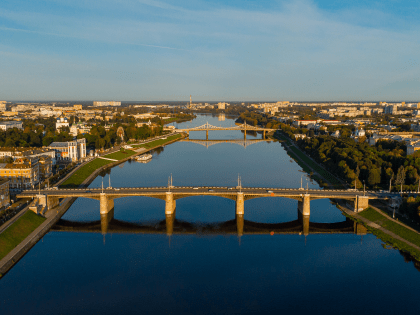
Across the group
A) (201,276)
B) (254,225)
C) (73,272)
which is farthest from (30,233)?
(254,225)

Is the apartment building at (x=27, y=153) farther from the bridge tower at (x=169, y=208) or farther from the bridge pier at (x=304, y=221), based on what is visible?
the bridge pier at (x=304, y=221)

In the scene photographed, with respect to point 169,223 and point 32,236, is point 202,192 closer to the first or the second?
point 169,223

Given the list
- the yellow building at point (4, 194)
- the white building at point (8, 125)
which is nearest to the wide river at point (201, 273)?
the yellow building at point (4, 194)

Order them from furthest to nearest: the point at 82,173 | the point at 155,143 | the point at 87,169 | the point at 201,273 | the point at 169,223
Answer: the point at 155,143
the point at 87,169
the point at 82,173
the point at 169,223
the point at 201,273

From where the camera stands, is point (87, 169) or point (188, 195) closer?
point (188, 195)

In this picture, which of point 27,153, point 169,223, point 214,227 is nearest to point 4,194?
point 169,223

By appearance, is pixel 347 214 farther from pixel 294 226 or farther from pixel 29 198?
pixel 29 198

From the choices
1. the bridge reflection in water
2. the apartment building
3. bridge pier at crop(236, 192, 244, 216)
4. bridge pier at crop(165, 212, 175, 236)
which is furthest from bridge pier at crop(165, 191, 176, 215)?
the apartment building
